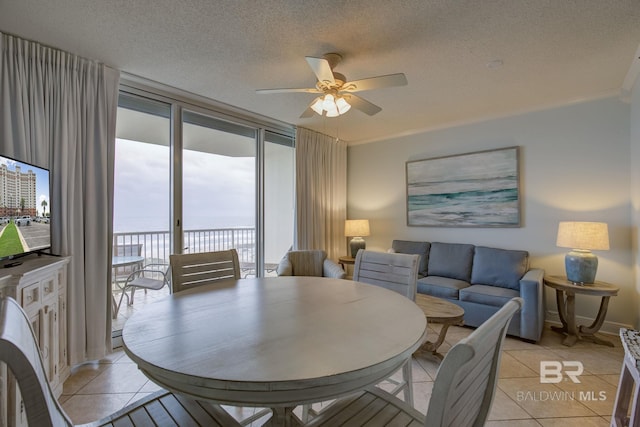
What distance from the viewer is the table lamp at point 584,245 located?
2682 mm

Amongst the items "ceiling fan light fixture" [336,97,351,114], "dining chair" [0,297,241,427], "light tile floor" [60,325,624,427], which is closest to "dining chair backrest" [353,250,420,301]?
"light tile floor" [60,325,624,427]

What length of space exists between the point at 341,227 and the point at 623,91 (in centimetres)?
362

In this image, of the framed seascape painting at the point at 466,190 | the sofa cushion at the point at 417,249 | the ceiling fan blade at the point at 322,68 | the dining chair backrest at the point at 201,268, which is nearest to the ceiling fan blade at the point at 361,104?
the ceiling fan blade at the point at 322,68

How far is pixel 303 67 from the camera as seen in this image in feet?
8.15

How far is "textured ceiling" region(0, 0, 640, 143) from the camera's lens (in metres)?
1.80

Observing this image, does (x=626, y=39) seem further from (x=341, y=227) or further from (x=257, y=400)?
(x=341, y=227)

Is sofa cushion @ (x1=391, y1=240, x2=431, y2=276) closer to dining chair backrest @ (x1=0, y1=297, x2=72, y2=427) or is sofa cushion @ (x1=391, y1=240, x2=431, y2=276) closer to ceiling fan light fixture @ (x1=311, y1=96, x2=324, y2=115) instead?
ceiling fan light fixture @ (x1=311, y1=96, x2=324, y2=115)

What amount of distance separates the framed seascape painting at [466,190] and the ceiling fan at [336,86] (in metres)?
2.05

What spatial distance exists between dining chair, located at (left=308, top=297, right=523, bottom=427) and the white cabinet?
4.88 feet

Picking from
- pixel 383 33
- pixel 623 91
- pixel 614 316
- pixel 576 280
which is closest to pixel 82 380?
pixel 383 33

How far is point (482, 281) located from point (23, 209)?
13.4ft

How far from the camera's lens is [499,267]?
10.8 feet

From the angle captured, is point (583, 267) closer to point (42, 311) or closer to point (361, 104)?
point (361, 104)
